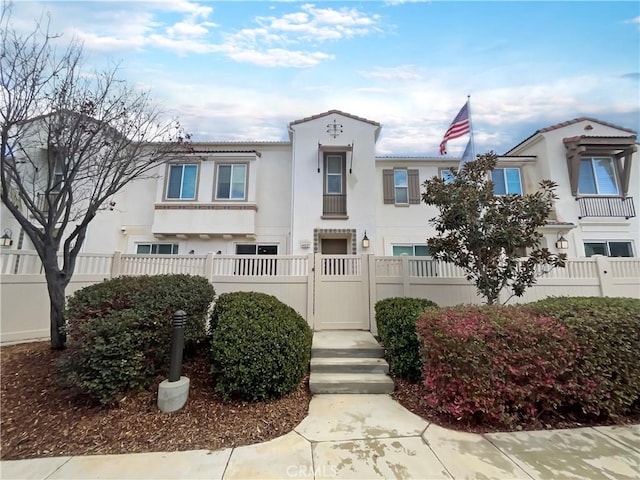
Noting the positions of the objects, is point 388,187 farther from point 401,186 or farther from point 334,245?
point 334,245

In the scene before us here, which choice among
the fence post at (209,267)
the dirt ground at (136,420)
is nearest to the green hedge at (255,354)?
the dirt ground at (136,420)

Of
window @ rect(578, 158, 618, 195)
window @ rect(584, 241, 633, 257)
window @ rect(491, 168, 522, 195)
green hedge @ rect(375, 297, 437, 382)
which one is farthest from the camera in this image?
window @ rect(491, 168, 522, 195)

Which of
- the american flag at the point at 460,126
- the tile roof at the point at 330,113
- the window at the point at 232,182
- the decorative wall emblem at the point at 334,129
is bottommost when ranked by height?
the window at the point at 232,182

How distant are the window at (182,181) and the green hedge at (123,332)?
7.32 meters

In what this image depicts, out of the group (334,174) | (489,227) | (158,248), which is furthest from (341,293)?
(158,248)

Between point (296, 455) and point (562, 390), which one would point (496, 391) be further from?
point (296, 455)

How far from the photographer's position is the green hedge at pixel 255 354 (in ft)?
11.8

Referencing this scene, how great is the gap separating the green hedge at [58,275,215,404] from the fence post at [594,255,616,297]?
9.80m

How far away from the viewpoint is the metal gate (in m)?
6.58

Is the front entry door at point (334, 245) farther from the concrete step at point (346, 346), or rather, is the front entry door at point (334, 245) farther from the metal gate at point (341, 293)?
the concrete step at point (346, 346)

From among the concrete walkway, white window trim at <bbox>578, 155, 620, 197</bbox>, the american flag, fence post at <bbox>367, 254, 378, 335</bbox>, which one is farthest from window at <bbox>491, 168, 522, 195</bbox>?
the concrete walkway

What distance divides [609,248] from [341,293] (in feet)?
40.3

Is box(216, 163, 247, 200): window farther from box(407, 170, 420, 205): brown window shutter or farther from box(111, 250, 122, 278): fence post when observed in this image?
box(407, 170, 420, 205): brown window shutter

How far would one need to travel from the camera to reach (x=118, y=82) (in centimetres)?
552
